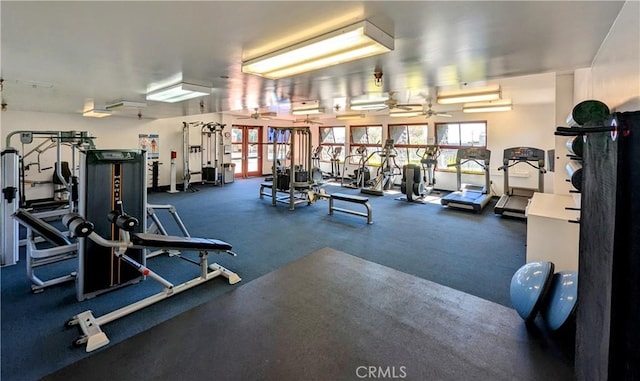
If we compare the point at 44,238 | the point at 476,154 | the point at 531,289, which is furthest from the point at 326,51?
the point at 476,154

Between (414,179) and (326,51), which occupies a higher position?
(326,51)

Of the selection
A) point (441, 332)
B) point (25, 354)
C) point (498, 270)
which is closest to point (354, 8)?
point (441, 332)

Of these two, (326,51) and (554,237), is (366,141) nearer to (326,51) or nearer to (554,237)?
(554,237)

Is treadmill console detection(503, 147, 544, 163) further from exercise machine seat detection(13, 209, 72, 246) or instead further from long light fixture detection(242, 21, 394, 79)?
exercise machine seat detection(13, 209, 72, 246)

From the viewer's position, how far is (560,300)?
2244 mm

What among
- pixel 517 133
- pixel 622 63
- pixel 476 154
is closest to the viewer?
pixel 622 63

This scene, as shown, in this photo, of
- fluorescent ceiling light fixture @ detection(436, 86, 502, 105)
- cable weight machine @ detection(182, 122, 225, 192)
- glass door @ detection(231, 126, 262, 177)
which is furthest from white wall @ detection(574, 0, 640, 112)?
glass door @ detection(231, 126, 262, 177)

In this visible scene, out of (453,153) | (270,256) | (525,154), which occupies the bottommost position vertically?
(270,256)

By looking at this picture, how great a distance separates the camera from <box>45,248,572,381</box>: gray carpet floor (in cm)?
190

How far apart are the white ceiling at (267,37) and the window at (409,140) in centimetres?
636

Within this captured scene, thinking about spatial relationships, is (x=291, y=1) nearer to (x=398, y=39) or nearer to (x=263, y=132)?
(x=398, y=39)

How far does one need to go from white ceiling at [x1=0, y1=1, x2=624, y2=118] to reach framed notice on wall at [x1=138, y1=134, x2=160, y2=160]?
513cm

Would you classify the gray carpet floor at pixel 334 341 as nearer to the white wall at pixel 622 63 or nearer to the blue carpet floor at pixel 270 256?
the blue carpet floor at pixel 270 256

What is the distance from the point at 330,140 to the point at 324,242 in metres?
8.48
